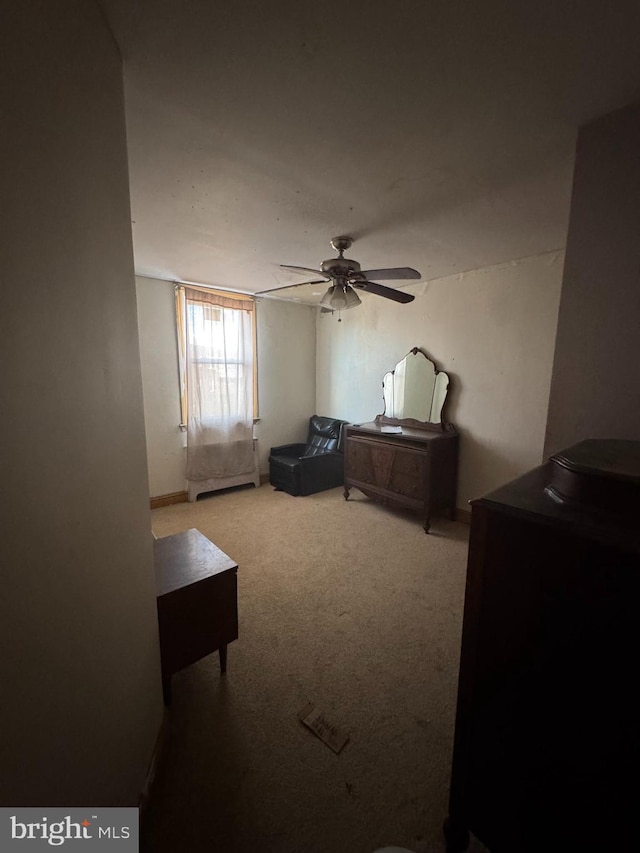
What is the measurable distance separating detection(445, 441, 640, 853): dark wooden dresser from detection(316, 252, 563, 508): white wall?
84.4 inches

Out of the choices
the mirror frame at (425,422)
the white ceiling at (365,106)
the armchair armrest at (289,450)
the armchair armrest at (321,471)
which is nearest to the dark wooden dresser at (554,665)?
the white ceiling at (365,106)

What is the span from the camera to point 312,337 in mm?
4816

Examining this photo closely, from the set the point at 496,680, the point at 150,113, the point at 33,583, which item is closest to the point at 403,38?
the point at 150,113

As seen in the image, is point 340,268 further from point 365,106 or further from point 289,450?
point 289,450

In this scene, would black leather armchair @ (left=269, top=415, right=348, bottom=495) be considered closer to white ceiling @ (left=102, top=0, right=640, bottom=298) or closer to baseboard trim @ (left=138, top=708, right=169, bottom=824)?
white ceiling @ (left=102, top=0, right=640, bottom=298)

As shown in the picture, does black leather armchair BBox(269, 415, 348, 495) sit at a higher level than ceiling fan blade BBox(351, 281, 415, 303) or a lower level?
lower

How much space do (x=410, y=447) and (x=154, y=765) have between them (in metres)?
2.68

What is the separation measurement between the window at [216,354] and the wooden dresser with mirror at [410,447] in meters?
1.49

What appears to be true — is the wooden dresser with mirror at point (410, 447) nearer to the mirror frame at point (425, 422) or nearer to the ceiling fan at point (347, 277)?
the mirror frame at point (425, 422)

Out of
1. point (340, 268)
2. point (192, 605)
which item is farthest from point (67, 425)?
point (340, 268)

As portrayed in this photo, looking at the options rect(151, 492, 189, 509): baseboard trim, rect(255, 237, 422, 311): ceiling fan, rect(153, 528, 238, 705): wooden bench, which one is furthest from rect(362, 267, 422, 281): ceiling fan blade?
rect(151, 492, 189, 509): baseboard trim

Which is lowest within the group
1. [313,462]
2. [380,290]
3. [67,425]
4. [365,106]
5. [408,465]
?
[313,462]

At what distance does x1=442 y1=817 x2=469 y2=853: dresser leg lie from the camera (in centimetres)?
101

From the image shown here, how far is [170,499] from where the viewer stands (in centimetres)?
381
